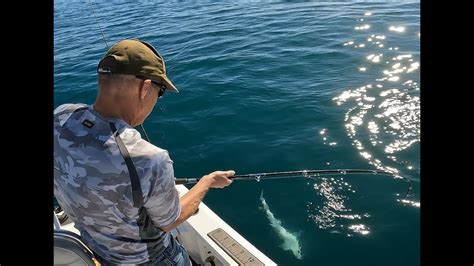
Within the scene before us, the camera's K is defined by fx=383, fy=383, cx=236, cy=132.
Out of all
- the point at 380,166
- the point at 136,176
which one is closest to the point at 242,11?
the point at 380,166

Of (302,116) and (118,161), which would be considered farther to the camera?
(302,116)

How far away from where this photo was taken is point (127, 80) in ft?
7.45

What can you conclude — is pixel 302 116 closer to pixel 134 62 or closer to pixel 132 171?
pixel 134 62

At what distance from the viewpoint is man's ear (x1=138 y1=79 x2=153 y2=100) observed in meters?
2.31

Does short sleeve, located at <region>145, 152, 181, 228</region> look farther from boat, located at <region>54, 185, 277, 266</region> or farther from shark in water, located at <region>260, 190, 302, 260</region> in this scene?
shark in water, located at <region>260, 190, 302, 260</region>

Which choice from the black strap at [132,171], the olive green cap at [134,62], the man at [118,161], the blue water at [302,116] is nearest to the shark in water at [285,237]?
the blue water at [302,116]

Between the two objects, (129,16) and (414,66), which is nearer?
(414,66)

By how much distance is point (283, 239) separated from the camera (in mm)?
5031

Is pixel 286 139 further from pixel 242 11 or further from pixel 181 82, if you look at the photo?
pixel 242 11

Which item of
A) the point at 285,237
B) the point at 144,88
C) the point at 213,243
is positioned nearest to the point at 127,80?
the point at 144,88

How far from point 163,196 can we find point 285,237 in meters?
3.14

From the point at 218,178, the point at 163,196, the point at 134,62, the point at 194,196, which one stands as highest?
the point at 134,62
